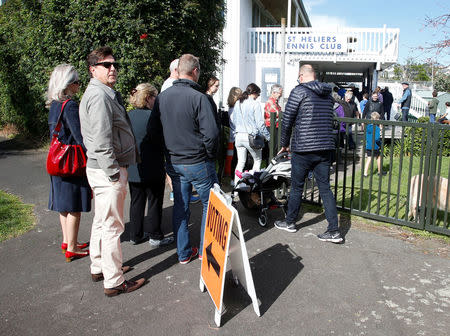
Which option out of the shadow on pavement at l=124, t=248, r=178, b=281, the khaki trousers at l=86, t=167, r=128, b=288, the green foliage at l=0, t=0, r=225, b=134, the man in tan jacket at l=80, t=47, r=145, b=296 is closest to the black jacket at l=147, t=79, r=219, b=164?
the man in tan jacket at l=80, t=47, r=145, b=296

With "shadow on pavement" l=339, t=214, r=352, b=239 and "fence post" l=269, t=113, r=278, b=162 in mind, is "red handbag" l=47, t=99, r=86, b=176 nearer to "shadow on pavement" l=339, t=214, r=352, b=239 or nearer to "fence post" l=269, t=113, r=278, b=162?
"fence post" l=269, t=113, r=278, b=162

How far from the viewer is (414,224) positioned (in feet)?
16.8

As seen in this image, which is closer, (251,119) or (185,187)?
(185,187)

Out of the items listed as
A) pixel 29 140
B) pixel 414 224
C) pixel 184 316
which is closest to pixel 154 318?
pixel 184 316

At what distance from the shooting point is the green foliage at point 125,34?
24.3 ft

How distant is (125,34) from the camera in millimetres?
7398

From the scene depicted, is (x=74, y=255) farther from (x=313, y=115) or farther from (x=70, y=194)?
(x=313, y=115)

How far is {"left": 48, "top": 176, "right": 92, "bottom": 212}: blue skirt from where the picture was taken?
4098mm

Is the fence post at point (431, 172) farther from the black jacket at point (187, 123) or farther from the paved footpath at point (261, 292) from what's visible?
the black jacket at point (187, 123)

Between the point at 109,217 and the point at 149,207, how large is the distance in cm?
127

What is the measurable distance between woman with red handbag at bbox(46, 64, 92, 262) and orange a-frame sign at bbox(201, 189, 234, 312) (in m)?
1.41

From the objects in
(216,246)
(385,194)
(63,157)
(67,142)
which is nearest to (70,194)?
(63,157)

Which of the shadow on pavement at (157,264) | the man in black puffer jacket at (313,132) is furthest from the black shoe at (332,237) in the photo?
the shadow on pavement at (157,264)

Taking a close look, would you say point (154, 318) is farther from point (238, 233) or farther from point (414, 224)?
point (414, 224)
